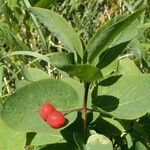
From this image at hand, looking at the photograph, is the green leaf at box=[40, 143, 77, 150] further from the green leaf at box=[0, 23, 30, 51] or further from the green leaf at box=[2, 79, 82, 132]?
the green leaf at box=[0, 23, 30, 51]

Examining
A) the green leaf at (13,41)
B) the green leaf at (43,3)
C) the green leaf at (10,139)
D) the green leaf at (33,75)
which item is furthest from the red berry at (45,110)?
the green leaf at (43,3)

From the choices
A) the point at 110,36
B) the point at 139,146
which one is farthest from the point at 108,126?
the point at 110,36

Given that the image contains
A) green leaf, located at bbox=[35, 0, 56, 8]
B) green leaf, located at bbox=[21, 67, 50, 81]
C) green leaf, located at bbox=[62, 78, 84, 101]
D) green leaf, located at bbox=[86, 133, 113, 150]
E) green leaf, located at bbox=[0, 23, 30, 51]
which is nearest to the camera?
green leaf, located at bbox=[86, 133, 113, 150]

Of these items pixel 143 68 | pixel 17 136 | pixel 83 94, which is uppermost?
pixel 83 94

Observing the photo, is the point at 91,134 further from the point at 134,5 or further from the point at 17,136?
the point at 134,5

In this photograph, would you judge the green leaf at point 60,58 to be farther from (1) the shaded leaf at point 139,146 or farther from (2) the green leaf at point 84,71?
(1) the shaded leaf at point 139,146

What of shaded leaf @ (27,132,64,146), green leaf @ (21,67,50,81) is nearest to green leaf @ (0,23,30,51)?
green leaf @ (21,67,50,81)

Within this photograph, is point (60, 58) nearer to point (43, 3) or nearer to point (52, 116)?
point (52, 116)

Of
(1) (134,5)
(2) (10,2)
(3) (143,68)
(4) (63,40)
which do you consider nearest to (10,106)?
(4) (63,40)
